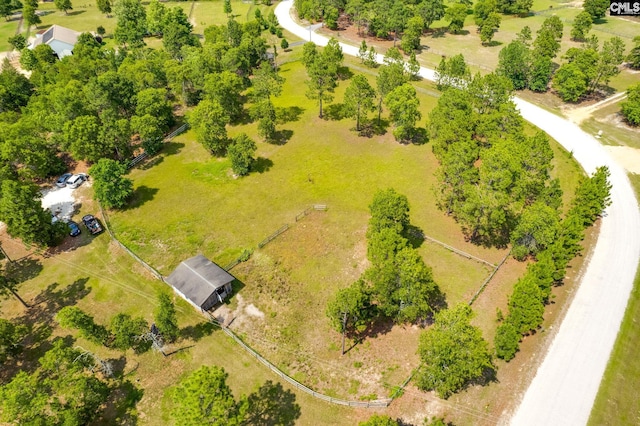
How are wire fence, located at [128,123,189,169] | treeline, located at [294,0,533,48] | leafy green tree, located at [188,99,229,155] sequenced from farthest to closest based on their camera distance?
treeline, located at [294,0,533,48] < wire fence, located at [128,123,189,169] < leafy green tree, located at [188,99,229,155]

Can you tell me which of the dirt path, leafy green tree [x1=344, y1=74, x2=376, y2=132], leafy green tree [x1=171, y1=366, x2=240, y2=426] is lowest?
leafy green tree [x1=171, y1=366, x2=240, y2=426]

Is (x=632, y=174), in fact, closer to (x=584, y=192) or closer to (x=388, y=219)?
(x=584, y=192)

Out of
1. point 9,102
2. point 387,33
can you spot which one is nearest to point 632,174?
point 387,33

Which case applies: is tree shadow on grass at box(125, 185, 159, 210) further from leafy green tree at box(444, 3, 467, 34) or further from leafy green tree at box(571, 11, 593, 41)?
leafy green tree at box(571, 11, 593, 41)

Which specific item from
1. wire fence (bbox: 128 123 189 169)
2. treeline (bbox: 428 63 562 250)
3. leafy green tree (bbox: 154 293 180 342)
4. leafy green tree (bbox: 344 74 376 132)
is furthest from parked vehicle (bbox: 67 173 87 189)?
treeline (bbox: 428 63 562 250)

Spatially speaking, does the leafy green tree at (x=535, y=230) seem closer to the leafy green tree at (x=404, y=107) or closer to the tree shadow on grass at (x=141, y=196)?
the leafy green tree at (x=404, y=107)

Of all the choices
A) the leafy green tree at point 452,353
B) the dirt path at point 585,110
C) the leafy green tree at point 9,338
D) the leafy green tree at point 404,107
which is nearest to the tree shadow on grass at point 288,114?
the leafy green tree at point 404,107
